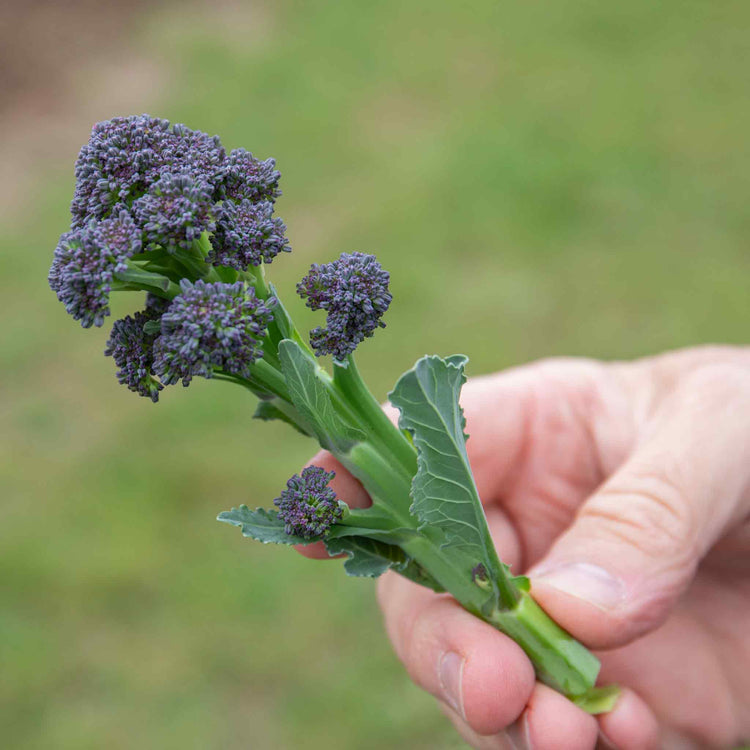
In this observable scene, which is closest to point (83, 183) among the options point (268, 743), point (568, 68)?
point (268, 743)

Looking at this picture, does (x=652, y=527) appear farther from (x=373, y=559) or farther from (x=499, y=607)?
(x=373, y=559)

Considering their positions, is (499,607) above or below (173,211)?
below

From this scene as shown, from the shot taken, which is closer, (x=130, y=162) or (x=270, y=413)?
(x=130, y=162)

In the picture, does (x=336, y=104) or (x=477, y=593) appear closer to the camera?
(x=477, y=593)

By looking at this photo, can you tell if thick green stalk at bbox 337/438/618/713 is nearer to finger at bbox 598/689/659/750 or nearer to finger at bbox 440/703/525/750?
finger at bbox 598/689/659/750

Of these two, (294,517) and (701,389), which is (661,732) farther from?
(294,517)

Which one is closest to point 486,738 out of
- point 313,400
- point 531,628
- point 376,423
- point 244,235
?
point 531,628

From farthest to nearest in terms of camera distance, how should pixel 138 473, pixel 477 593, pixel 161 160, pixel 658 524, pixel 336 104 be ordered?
1. pixel 336 104
2. pixel 138 473
3. pixel 658 524
4. pixel 477 593
5. pixel 161 160
